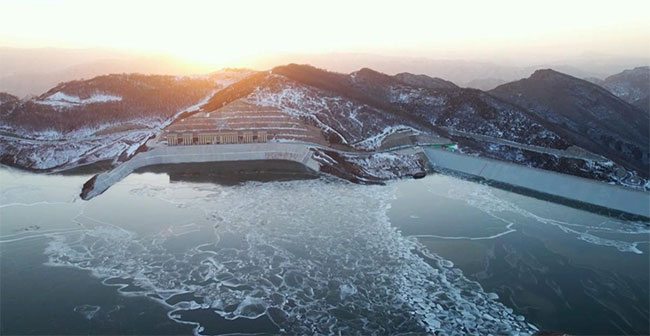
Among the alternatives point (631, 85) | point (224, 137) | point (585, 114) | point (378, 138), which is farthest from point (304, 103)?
point (631, 85)

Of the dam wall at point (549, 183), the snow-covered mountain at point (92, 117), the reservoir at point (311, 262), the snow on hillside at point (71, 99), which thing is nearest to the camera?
the reservoir at point (311, 262)

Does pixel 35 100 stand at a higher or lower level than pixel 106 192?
higher

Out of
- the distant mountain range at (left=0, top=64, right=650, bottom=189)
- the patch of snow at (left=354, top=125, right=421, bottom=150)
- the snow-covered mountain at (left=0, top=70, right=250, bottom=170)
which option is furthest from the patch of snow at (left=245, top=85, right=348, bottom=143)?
the snow-covered mountain at (left=0, top=70, right=250, bottom=170)

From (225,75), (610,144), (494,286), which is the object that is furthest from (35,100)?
(610,144)

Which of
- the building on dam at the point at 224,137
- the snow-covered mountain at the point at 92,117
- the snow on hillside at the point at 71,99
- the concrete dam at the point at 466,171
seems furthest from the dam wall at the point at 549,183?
the snow on hillside at the point at 71,99

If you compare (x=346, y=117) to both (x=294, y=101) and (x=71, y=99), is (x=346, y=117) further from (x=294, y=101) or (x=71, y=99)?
(x=71, y=99)

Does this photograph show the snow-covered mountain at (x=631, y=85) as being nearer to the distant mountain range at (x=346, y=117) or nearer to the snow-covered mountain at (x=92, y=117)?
the distant mountain range at (x=346, y=117)

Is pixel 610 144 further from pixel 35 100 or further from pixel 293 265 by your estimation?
pixel 35 100
